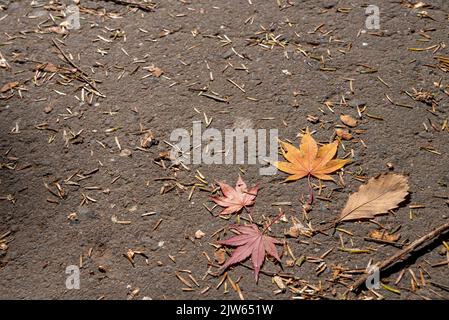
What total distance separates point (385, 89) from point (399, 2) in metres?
0.75

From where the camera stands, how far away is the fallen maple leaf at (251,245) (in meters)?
1.89

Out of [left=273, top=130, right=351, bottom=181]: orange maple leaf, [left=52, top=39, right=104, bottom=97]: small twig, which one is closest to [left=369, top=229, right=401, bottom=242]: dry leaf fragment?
[left=273, top=130, right=351, bottom=181]: orange maple leaf

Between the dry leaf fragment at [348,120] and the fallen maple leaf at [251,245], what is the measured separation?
727mm

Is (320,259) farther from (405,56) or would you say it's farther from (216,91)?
(405,56)

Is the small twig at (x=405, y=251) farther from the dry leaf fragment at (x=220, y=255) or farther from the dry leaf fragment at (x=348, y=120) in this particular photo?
the dry leaf fragment at (x=348, y=120)

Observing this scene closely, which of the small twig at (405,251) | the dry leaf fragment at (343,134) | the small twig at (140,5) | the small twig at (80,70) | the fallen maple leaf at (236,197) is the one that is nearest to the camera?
the small twig at (405,251)

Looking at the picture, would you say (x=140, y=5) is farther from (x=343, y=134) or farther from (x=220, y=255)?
(x=220, y=255)

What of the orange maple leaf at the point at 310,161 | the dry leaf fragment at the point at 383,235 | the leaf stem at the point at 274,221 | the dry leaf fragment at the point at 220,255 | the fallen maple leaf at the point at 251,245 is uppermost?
the orange maple leaf at the point at 310,161

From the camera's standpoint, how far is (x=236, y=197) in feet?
6.89

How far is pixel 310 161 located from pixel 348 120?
1.09 feet

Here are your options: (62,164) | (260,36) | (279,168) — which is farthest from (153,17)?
(279,168)

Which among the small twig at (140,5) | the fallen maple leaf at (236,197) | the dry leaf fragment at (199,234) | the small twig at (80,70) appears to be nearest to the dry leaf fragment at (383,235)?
the fallen maple leaf at (236,197)

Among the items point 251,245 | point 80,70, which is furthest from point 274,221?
point 80,70

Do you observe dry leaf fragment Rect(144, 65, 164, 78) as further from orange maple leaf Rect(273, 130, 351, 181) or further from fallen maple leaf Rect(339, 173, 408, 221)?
fallen maple leaf Rect(339, 173, 408, 221)
